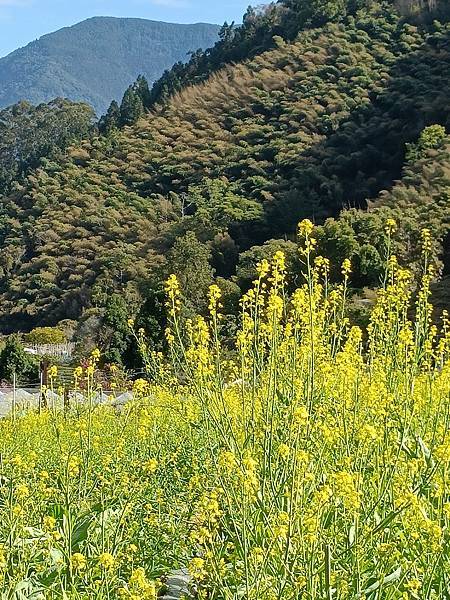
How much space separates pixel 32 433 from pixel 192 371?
419cm

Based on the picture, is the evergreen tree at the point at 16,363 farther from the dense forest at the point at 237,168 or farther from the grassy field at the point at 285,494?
the grassy field at the point at 285,494

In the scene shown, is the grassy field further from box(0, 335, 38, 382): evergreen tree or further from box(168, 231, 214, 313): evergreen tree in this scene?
box(168, 231, 214, 313): evergreen tree

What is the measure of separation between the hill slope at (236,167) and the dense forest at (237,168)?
81 millimetres

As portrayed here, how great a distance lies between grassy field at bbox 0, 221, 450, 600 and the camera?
2.33 meters

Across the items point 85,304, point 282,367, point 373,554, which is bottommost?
point 85,304

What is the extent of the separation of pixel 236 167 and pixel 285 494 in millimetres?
35322

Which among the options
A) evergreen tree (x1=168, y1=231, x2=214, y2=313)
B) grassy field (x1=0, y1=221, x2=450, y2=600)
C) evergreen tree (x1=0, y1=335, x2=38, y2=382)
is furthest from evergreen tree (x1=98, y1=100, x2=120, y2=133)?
grassy field (x1=0, y1=221, x2=450, y2=600)

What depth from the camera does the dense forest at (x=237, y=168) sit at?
84.8 feet

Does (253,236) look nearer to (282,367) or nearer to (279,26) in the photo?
(279,26)

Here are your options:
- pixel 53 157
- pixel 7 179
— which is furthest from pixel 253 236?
pixel 7 179

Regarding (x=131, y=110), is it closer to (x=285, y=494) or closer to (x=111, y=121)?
(x=111, y=121)

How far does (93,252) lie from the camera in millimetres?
36031

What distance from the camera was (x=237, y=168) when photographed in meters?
37.3

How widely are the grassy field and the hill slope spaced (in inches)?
789
